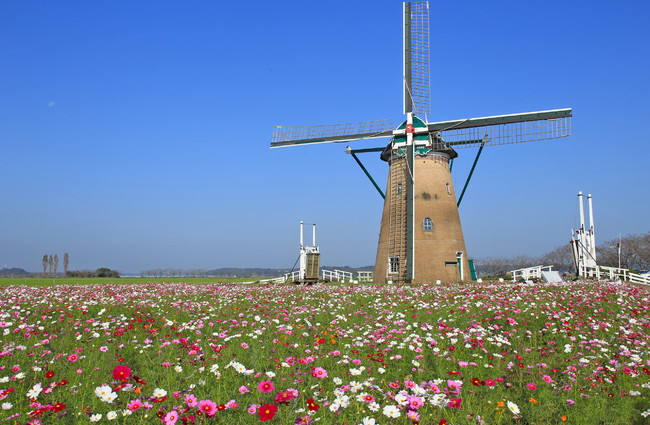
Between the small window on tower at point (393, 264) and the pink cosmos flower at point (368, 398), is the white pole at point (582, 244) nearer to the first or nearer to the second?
the small window on tower at point (393, 264)

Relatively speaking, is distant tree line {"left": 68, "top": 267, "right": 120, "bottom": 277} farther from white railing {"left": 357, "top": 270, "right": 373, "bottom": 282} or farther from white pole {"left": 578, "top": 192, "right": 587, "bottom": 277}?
white pole {"left": 578, "top": 192, "right": 587, "bottom": 277}

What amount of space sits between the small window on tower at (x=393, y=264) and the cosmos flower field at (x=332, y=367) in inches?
557

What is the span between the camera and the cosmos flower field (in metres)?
3.83

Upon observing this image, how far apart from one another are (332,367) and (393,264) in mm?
20228

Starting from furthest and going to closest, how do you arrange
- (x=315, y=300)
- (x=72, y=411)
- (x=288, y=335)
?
(x=315, y=300), (x=288, y=335), (x=72, y=411)

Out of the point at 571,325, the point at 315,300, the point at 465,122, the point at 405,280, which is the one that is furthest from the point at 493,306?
the point at 465,122

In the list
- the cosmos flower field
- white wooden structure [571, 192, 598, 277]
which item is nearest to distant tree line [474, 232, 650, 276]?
white wooden structure [571, 192, 598, 277]

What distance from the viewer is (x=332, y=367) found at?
19.0 feet

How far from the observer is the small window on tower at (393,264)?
25.4 m

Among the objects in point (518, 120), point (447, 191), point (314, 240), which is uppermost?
point (518, 120)

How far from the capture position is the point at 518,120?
83.0 feet

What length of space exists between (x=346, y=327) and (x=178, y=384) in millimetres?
4182

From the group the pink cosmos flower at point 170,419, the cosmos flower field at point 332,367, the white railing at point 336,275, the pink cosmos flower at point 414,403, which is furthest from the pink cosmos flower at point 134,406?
the white railing at point 336,275

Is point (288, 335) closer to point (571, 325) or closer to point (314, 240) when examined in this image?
point (571, 325)
